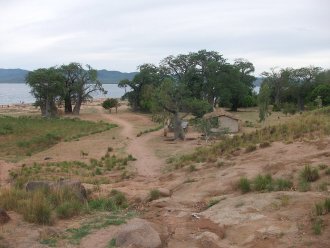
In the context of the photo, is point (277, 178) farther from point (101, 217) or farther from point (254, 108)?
point (254, 108)

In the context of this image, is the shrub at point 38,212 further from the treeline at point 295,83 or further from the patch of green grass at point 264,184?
the treeline at point 295,83

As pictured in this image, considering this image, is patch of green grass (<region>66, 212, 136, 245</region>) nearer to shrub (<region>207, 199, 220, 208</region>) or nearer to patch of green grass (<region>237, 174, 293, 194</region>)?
shrub (<region>207, 199, 220, 208</region>)

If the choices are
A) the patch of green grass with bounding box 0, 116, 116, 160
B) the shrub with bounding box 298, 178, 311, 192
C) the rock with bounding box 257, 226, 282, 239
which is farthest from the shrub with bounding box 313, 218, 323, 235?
the patch of green grass with bounding box 0, 116, 116, 160

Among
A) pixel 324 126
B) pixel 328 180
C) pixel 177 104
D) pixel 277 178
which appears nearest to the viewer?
pixel 328 180

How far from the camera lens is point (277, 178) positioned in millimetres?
12766

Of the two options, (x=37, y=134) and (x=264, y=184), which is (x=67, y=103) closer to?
(x=37, y=134)

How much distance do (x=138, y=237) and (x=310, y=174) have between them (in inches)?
234

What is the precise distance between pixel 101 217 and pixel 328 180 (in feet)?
19.2

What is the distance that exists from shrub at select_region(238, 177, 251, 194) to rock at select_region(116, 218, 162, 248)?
13.8 feet

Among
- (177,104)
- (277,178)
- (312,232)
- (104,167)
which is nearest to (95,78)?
(177,104)

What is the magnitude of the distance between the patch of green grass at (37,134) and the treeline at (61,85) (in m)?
9.06

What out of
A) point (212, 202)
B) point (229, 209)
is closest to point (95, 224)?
point (229, 209)

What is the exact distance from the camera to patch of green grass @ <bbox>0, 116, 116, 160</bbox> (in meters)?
36.0

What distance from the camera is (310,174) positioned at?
12.2 metres
